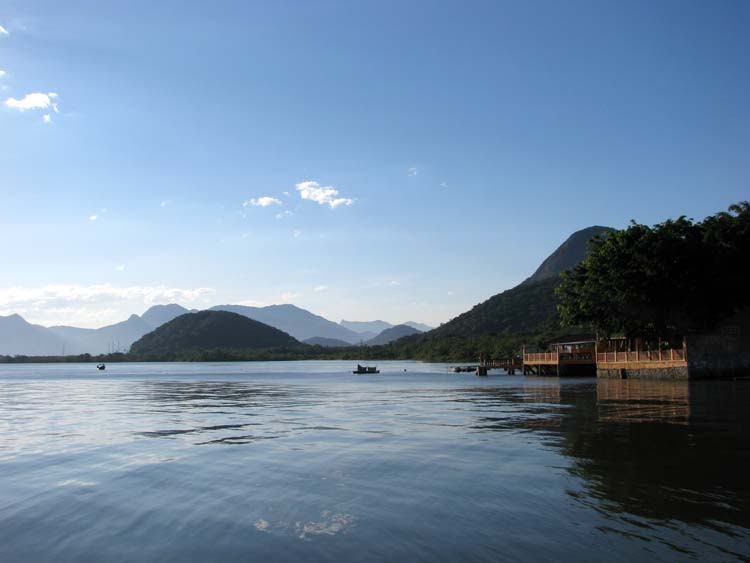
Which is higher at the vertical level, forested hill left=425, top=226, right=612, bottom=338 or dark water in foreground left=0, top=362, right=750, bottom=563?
forested hill left=425, top=226, right=612, bottom=338

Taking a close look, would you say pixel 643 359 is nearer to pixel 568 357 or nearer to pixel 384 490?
pixel 568 357

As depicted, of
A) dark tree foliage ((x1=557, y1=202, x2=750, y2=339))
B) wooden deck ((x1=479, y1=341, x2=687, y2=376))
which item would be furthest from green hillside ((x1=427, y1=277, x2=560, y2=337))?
dark tree foliage ((x1=557, y1=202, x2=750, y2=339))

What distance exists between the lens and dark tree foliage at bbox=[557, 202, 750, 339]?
159 ft

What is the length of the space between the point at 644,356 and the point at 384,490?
4674cm

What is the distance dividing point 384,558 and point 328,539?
1.12 meters

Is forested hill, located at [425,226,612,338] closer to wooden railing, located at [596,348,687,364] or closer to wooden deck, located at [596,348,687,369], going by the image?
wooden railing, located at [596,348,687,364]

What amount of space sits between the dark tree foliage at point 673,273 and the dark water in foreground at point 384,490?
2677 centimetres

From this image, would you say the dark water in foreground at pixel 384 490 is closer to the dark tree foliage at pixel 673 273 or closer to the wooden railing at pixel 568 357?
the dark tree foliage at pixel 673 273

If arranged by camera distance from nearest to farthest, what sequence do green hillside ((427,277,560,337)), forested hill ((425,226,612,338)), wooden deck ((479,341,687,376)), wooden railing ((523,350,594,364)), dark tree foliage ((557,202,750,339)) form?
1. dark tree foliage ((557,202,750,339))
2. wooden deck ((479,341,687,376))
3. wooden railing ((523,350,594,364))
4. forested hill ((425,226,612,338))
5. green hillside ((427,277,560,337))

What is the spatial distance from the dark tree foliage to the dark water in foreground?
26770 millimetres

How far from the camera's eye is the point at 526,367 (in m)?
74.1

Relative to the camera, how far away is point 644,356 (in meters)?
52.6

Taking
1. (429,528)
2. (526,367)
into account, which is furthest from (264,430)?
(526,367)

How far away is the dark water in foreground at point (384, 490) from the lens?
27.3ft
